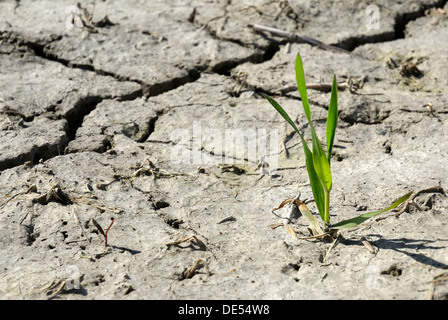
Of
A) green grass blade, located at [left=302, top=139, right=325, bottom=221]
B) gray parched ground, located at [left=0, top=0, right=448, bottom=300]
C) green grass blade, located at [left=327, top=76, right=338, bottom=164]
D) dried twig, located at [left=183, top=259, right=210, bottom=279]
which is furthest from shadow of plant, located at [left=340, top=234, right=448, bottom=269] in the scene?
dried twig, located at [left=183, top=259, right=210, bottom=279]

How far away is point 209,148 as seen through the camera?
2787mm

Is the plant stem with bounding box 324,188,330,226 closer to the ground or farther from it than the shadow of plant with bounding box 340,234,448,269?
farther from it

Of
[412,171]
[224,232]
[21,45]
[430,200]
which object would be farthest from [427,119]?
[21,45]

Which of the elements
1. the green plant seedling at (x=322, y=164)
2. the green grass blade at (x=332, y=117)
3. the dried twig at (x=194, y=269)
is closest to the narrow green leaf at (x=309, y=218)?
Answer: the green plant seedling at (x=322, y=164)

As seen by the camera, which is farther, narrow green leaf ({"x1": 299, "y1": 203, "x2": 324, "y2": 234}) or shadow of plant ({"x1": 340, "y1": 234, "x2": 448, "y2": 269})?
narrow green leaf ({"x1": 299, "y1": 203, "x2": 324, "y2": 234})

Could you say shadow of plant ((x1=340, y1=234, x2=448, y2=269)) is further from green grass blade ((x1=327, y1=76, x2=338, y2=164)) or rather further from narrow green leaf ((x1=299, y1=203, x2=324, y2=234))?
green grass blade ((x1=327, y1=76, x2=338, y2=164))

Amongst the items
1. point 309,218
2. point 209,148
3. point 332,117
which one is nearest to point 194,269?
point 309,218

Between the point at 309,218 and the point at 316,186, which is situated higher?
the point at 316,186

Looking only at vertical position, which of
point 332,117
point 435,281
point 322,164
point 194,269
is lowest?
point 194,269

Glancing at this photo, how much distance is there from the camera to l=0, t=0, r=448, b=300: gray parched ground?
2033 mm

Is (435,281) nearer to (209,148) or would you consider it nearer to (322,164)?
(322,164)

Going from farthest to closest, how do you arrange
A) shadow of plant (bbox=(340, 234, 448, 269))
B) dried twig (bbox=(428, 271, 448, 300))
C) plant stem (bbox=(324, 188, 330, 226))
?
plant stem (bbox=(324, 188, 330, 226)) < shadow of plant (bbox=(340, 234, 448, 269)) < dried twig (bbox=(428, 271, 448, 300))

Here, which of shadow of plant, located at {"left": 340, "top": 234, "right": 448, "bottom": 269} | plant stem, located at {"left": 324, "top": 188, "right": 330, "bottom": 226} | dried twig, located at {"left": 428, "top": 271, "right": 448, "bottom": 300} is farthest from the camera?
plant stem, located at {"left": 324, "top": 188, "right": 330, "bottom": 226}

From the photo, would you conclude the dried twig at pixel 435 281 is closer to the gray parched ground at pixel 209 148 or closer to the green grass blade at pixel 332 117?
the gray parched ground at pixel 209 148
